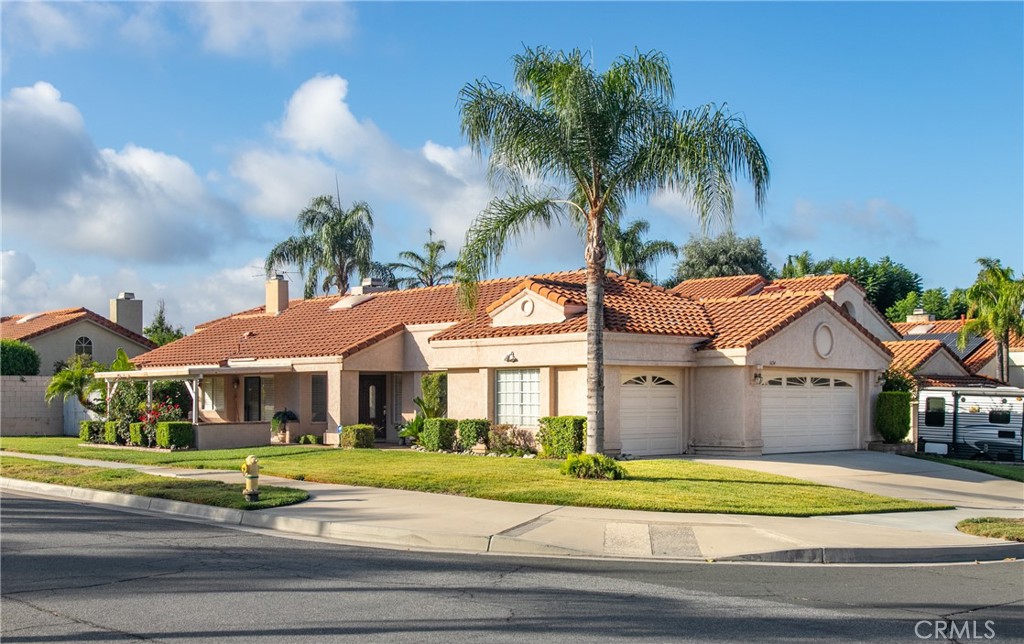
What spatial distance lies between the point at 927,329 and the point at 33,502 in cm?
4353

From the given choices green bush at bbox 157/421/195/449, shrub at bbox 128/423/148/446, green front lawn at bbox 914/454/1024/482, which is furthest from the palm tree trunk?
shrub at bbox 128/423/148/446

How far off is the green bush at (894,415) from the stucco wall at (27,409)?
27.5 meters

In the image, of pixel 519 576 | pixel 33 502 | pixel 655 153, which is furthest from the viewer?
pixel 655 153

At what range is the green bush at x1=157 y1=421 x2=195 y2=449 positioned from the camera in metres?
26.6

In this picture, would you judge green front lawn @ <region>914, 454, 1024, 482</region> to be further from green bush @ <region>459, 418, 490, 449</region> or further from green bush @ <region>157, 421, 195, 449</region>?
green bush @ <region>157, 421, 195, 449</region>

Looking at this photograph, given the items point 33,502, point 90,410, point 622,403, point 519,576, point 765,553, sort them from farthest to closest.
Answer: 1. point 90,410
2. point 622,403
3. point 33,502
4. point 765,553
5. point 519,576

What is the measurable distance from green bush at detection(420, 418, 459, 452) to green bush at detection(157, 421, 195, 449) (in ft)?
20.9

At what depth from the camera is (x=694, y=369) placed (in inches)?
982

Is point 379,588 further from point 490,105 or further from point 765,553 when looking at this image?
point 490,105

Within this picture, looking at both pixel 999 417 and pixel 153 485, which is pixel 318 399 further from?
pixel 999 417

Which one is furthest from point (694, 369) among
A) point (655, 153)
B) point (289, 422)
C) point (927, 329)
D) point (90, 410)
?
point (927, 329)

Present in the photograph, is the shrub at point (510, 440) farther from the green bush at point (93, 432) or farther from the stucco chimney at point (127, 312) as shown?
the stucco chimney at point (127, 312)

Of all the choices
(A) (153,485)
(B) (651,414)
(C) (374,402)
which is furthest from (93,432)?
(B) (651,414)

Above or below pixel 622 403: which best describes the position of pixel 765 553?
below
